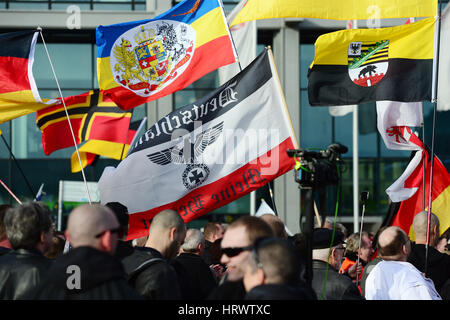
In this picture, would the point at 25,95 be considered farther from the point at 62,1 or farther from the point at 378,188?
the point at 378,188

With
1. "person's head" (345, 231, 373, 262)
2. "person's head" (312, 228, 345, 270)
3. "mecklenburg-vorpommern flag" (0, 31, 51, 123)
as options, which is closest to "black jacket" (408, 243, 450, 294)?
"person's head" (312, 228, 345, 270)

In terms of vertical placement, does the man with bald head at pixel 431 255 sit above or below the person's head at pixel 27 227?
below

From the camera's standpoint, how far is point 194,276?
529cm

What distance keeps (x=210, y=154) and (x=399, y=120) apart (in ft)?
8.49

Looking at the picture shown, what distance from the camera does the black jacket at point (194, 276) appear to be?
5.06m

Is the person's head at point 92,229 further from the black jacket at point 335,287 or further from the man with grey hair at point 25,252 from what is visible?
the black jacket at point 335,287

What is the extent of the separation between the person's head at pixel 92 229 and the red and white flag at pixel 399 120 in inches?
202

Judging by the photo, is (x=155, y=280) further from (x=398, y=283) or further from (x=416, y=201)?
(x=416, y=201)

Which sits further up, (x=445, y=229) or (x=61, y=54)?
(x=61, y=54)

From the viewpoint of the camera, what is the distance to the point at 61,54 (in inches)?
823

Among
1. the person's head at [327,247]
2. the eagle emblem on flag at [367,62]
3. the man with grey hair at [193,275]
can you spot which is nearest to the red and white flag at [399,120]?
the eagle emblem on flag at [367,62]
